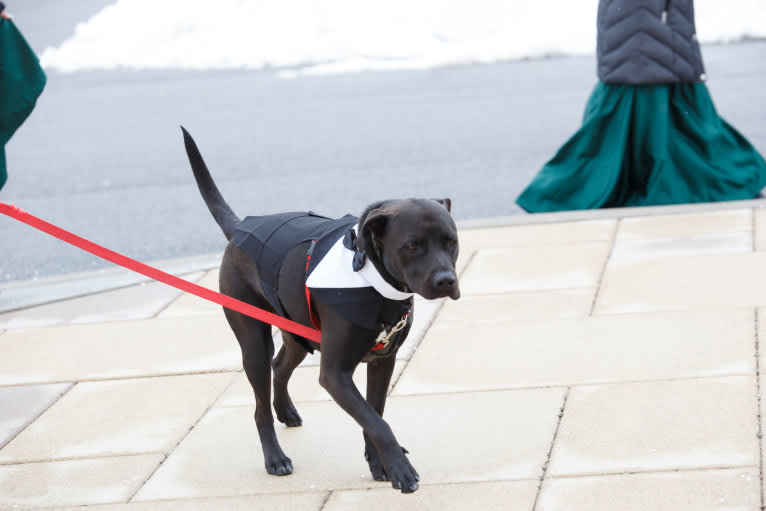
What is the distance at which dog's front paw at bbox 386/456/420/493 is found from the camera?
3318 mm

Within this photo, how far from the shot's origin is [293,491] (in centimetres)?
A: 390

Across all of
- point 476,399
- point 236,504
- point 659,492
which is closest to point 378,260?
point 236,504

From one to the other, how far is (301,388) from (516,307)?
57.5 inches

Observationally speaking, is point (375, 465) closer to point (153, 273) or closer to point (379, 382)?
point (379, 382)

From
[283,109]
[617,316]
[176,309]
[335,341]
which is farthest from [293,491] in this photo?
[283,109]

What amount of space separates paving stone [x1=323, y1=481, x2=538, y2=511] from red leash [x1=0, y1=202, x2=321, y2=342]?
0.58m

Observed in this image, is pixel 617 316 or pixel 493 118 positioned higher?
pixel 617 316

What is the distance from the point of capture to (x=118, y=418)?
4828mm

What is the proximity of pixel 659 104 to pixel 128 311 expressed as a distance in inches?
166

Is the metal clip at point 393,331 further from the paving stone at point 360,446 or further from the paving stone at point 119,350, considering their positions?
the paving stone at point 119,350

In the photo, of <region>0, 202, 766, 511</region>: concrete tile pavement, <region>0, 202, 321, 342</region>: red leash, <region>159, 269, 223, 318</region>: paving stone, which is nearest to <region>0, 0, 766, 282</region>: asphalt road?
<region>159, 269, 223, 318</region>: paving stone

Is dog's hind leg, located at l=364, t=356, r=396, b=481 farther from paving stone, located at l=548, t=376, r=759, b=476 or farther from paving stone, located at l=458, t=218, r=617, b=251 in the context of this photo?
paving stone, located at l=458, t=218, r=617, b=251

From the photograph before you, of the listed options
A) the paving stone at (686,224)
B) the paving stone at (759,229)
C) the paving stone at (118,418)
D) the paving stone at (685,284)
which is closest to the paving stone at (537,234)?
the paving stone at (686,224)

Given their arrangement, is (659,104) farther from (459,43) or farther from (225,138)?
(459,43)
